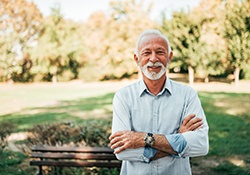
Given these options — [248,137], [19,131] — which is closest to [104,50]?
[19,131]

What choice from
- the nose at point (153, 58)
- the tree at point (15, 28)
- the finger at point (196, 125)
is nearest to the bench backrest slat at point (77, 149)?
the finger at point (196, 125)

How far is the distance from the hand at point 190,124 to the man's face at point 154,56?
0.43 metres

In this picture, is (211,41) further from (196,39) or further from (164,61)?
(164,61)

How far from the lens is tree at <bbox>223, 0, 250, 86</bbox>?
830 inches

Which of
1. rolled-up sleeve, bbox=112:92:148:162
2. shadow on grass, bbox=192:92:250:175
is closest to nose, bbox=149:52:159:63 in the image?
rolled-up sleeve, bbox=112:92:148:162

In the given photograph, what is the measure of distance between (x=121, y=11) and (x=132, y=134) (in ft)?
109

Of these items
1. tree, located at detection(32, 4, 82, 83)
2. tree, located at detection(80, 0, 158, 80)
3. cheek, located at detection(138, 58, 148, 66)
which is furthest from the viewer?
tree, located at detection(32, 4, 82, 83)

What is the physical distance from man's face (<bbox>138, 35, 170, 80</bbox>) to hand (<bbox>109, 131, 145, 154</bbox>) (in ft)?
1.65

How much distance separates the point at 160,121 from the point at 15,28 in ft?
94.0

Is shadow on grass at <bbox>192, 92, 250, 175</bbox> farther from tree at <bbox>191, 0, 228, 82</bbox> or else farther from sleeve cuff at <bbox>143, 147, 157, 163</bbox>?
tree at <bbox>191, 0, 228, 82</bbox>

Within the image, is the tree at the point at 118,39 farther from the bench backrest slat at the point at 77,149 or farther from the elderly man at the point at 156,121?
the elderly man at the point at 156,121

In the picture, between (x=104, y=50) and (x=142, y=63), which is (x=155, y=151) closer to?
(x=142, y=63)

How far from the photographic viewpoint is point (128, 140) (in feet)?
7.05

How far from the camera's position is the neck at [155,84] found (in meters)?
2.32
